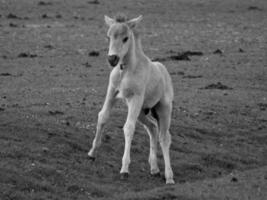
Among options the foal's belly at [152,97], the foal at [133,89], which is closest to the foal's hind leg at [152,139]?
the foal at [133,89]

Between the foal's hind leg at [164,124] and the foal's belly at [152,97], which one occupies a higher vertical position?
the foal's belly at [152,97]

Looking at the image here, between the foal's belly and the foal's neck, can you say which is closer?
the foal's neck

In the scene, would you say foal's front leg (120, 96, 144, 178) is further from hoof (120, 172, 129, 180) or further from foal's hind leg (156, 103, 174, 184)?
foal's hind leg (156, 103, 174, 184)

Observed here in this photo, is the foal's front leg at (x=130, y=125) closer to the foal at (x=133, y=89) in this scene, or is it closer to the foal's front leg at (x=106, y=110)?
the foal at (x=133, y=89)

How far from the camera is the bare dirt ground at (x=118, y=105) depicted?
12.1 m

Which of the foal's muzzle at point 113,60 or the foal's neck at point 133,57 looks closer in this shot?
the foal's muzzle at point 113,60

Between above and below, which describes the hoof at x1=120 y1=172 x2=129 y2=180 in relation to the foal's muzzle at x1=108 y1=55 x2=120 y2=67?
below

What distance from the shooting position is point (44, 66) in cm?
2634

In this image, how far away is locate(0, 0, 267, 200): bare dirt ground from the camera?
12125 mm

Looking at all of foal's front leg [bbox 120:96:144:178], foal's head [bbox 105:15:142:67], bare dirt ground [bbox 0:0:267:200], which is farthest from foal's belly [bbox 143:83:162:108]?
bare dirt ground [bbox 0:0:267:200]

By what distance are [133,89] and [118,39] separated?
0.91 m

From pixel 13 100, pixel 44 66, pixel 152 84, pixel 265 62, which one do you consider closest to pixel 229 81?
pixel 265 62

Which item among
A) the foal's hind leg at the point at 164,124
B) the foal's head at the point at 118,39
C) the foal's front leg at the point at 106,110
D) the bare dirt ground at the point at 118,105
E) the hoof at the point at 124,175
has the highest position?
the foal's head at the point at 118,39

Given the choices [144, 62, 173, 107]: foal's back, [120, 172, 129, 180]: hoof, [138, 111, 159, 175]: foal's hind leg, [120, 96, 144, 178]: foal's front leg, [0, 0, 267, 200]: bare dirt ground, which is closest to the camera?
[0, 0, 267, 200]: bare dirt ground
